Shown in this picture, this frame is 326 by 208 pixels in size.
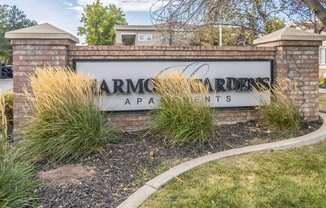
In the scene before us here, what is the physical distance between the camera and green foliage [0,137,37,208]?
343 centimetres

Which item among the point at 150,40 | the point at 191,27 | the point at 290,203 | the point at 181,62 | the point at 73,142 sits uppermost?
the point at 150,40

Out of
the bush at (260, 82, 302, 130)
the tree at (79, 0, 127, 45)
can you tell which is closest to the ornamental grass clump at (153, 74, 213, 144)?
the bush at (260, 82, 302, 130)

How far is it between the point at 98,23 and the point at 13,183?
120ft

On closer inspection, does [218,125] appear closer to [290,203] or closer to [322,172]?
[322,172]

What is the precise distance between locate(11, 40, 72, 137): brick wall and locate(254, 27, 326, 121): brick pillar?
419cm

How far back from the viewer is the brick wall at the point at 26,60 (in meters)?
6.27

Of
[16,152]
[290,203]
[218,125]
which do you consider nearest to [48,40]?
[16,152]

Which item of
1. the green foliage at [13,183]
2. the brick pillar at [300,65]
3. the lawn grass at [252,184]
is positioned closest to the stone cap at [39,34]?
the green foliage at [13,183]

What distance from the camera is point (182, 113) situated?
552 centimetres

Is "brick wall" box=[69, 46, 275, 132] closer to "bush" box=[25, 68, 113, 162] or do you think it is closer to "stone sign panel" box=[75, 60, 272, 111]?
"stone sign panel" box=[75, 60, 272, 111]

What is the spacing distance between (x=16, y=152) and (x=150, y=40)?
25.4m

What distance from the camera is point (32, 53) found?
20.7 ft

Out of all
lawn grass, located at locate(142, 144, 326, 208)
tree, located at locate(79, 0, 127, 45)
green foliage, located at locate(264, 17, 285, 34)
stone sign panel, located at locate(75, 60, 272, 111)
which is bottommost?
lawn grass, located at locate(142, 144, 326, 208)

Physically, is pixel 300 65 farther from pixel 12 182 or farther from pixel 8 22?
pixel 8 22
